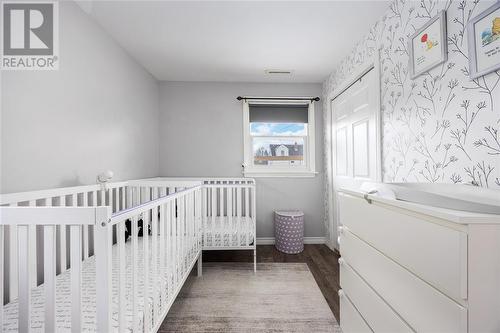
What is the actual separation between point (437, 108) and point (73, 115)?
239cm

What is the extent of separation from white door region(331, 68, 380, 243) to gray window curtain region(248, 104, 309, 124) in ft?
1.67

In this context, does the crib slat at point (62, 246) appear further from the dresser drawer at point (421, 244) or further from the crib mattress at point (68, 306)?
the dresser drawer at point (421, 244)

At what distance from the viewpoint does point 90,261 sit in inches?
56.9

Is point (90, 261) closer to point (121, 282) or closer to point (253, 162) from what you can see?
point (121, 282)

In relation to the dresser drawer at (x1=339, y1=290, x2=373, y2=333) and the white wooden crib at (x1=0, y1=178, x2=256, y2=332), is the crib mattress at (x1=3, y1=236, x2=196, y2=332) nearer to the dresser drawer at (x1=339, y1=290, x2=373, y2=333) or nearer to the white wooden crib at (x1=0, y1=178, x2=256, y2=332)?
the white wooden crib at (x1=0, y1=178, x2=256, y2=332)

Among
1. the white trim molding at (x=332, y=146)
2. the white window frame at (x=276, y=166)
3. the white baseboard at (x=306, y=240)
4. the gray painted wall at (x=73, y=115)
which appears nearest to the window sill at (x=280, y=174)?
the white window frame at (x=276, y=166)

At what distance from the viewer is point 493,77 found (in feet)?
3.16

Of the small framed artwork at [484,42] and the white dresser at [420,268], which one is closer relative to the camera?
the white dresser at [420,268]

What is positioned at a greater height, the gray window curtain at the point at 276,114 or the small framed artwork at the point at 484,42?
the gray window curtain at the point at 276,114

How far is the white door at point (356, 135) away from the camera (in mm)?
1925

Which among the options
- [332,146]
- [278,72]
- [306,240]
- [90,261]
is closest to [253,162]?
[332,146]

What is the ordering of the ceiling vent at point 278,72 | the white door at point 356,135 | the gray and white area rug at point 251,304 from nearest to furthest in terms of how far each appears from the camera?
the gray and white area rug at point 251,304
the white door at point 356,135
the ceiling vent at point 278,72

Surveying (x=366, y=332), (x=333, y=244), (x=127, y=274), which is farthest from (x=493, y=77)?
(x=333, y=244)

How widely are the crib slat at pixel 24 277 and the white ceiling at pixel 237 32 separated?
1.69 meters
